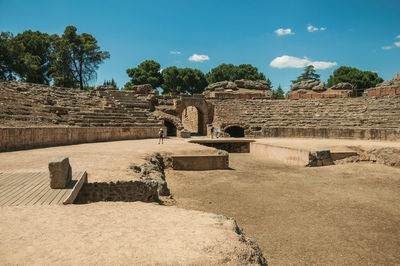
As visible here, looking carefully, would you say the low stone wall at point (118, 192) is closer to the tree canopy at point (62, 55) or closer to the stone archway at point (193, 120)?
the stone archway at point (193, 120)

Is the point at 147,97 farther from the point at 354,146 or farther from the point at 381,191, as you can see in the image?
the point at 381,191

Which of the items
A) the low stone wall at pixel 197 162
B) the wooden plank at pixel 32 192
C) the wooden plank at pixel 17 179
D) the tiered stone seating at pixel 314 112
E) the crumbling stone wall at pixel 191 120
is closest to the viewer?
the wooden plank at pixel 32 192

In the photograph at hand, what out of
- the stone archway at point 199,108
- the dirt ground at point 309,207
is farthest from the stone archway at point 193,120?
the dirt ground at point 309,207

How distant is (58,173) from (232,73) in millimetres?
62315

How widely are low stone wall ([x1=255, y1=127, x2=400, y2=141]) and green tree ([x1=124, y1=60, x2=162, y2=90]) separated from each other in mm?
34895

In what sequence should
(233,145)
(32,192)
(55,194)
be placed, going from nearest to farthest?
(55,194), (32,192), (233,145)

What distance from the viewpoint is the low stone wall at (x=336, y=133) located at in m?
17.2

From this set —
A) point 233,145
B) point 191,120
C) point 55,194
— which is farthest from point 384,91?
point 55,194

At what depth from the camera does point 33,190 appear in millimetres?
4680

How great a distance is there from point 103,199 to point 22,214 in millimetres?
1872

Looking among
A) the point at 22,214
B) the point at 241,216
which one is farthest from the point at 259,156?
the point at 22,214

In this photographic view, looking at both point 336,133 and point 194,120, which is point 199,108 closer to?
point 194,120

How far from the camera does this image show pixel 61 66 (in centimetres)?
3712

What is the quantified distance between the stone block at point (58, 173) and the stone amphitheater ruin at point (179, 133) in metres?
0.22
